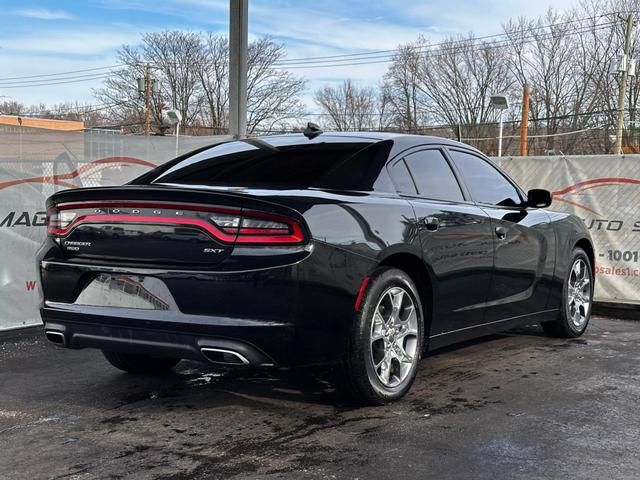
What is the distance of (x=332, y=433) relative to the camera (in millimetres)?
3650

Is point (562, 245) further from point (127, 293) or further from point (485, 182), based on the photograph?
point (127, 293)

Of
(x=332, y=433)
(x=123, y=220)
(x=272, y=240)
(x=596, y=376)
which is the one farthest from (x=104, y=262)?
(x=596, y=376)

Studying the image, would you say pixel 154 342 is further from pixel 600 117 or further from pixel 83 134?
pixel 600 117

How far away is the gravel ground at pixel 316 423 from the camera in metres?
3.22

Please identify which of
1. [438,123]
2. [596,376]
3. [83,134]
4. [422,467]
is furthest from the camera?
[438,123]

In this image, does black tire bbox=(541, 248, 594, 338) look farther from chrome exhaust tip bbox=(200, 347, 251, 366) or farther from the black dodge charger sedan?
chrome exhaust tip bbox=(200, 347, 251, 366)

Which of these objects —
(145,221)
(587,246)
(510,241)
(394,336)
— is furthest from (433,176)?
(587,246)

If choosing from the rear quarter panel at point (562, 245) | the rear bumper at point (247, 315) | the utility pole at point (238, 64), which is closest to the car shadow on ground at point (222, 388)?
the rear bumper at point (247, 315)

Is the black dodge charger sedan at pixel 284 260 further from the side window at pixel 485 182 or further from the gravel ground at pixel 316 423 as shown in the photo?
the gravel ground at pixel 316 423

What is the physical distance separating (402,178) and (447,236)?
1.53 ft

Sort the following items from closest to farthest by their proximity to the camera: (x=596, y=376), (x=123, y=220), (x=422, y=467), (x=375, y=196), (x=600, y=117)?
1. (x=422, y=467)
2. (x=123, y=220)
3. (x=375, y=196)
4. (x=596, y=376)
5. (x=600, y=117)

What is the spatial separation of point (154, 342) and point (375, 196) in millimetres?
1462

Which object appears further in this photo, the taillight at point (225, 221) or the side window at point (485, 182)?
the side window at point (485, 182)

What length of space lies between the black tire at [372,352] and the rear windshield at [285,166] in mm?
583
